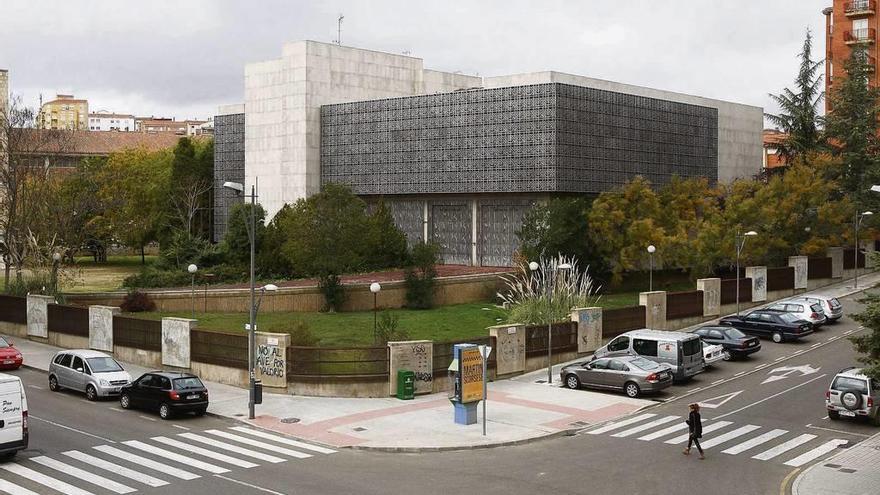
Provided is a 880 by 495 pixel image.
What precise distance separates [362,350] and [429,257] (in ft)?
77.3

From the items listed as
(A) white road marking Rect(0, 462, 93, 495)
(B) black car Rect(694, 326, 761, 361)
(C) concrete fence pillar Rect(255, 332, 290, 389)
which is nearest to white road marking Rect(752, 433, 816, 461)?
(B) black car Rect(694, 326, 761, 361)

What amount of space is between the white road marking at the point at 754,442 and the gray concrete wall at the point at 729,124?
48.3m

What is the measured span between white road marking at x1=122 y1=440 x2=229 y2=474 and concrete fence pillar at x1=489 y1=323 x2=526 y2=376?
→ 14591mm

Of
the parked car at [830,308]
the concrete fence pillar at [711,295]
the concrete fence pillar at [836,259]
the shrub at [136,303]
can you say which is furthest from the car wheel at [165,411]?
the concrete fence pillar at [836,259]

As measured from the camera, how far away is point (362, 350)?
31.5m

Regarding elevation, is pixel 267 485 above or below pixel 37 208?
below

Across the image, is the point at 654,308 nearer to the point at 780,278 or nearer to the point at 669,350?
the point at 669,350

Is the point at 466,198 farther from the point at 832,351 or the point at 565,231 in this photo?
the point at 832,351

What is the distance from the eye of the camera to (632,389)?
3156 centimetres

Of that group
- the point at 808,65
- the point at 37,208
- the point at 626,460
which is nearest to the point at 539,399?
the point at 626,460

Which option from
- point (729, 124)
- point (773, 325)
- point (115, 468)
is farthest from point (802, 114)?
point (115, 468)

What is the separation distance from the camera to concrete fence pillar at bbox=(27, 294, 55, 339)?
1757 inches

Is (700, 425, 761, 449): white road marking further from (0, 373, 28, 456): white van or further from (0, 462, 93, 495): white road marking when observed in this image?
(0, 373, 28, 456): white van

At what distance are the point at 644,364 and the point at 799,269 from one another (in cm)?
2679
